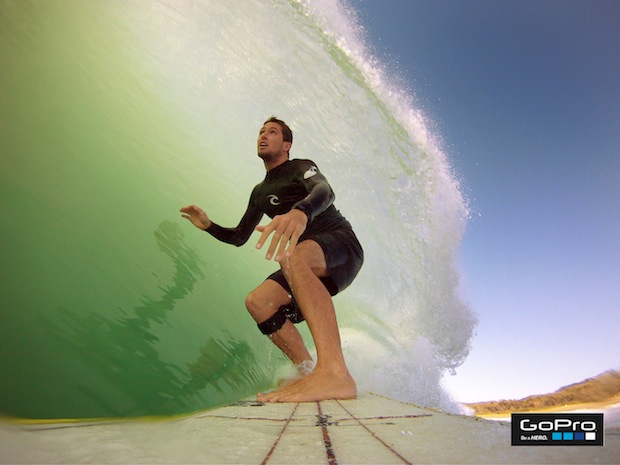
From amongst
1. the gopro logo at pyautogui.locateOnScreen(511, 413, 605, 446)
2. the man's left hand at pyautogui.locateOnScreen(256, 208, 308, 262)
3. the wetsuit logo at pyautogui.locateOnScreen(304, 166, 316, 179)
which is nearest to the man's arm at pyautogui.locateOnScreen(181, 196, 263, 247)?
the wetsuit logo at pyautogui.locateOnScreen(304, 166, 316, 179)

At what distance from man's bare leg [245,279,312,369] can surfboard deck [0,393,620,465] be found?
2.82ft

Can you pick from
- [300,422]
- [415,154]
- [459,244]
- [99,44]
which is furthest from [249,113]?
[300,422]

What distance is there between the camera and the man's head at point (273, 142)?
74.4 inches

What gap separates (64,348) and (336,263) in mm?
1146

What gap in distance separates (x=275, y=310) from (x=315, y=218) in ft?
1.78

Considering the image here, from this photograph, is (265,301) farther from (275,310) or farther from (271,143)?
(271,143)

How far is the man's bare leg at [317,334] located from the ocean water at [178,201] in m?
0.57

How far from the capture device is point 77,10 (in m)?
2.86

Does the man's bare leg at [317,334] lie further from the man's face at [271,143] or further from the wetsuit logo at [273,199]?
the man's face at [271,143]

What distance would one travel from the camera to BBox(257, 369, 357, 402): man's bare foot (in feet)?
4.54

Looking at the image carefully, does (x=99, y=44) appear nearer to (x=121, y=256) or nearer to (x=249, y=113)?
(x=249, y=113)

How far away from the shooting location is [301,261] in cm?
160

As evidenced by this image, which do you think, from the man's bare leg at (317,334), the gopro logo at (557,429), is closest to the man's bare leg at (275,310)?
the man's bare leg at (317,334)

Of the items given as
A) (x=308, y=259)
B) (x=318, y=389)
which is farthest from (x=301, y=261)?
(x=318, y=389)
